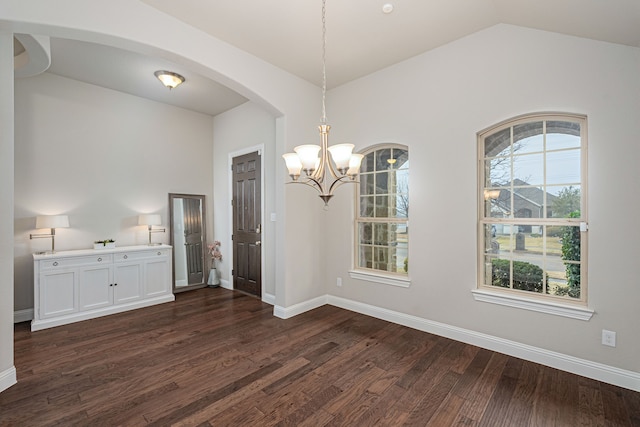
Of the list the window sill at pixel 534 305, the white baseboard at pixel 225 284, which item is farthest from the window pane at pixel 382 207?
the white baseboard at pixel 225 284

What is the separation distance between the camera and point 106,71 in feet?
12.8

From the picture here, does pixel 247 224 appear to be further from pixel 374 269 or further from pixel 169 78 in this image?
pixel 169 78

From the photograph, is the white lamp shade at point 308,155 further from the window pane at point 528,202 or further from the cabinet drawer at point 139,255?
the cabinet drawer at point 139,255

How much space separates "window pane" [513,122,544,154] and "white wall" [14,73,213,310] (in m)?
4.99

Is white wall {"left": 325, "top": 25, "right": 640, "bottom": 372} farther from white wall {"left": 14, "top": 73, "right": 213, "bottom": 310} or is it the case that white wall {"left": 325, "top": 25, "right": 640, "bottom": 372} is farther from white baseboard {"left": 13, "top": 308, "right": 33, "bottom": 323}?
white baseboard {"left": 13, "top": 308, "right": 33, "bottom": 323}

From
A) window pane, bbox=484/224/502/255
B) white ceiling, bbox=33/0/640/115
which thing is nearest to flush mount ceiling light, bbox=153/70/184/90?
white ceiling, bbox=33/0/640/115

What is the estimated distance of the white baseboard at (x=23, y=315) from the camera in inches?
146

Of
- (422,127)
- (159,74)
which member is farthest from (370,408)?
(159,74)

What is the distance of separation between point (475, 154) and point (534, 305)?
1.55 m

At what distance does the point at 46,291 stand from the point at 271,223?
9.41 feet

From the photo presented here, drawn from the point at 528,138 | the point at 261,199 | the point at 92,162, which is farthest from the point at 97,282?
the point at 528,138

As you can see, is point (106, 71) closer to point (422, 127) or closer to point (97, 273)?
point (97, 273)

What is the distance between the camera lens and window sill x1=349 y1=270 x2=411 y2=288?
3.61 meters

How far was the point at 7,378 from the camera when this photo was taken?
2330 millimetres
